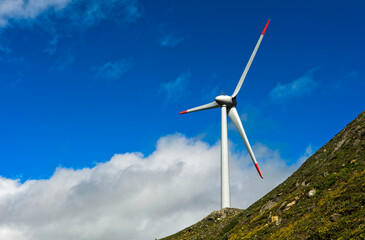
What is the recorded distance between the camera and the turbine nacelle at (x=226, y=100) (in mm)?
88062

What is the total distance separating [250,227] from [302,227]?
48.3ft

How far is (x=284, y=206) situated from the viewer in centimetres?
4553

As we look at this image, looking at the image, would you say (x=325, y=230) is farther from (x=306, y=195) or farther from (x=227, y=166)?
(x=227, y=166)

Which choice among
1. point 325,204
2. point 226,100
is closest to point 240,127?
point 226,100

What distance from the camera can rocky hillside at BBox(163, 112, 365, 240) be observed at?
31.0 m

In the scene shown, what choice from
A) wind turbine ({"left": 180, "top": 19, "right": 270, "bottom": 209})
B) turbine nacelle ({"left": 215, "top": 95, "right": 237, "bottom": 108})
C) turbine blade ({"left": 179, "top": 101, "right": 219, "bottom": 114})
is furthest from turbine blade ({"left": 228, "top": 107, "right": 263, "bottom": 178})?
turbine blade ({"left": 179, "top": 101, "right": 219, "bottom": 114})

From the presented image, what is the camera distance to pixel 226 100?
88.0 m

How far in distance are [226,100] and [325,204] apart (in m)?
53.1

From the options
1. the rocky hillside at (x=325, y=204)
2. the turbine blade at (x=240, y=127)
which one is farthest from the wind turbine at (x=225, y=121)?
the rocky hillside at (x=325, y=204)

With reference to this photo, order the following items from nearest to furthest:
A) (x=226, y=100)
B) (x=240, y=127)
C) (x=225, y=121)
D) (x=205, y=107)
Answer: (x=240, y=127) → (x=225, y=121) → (x=226, y=100) → (x=205, y=107)

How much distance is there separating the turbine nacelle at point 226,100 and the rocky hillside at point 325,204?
90.9 ft

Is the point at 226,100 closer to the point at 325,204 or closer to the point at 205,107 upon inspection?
the point at 205,107

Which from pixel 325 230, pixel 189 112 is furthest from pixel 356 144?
pixel 189 112

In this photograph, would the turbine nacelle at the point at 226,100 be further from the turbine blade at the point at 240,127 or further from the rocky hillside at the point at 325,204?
the rocky hillside at the point at 325,204
